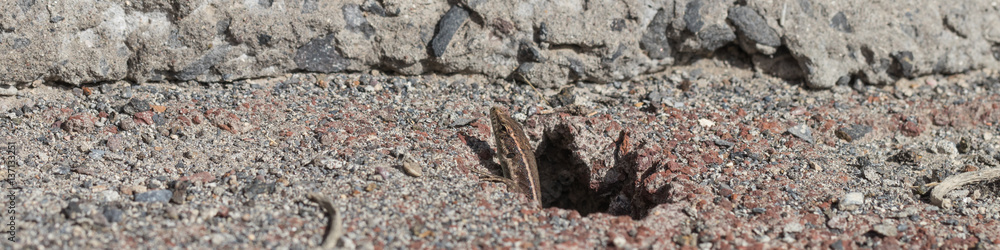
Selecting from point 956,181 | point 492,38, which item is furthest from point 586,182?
point 956,181

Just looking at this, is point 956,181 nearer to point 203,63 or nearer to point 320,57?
point 320,57

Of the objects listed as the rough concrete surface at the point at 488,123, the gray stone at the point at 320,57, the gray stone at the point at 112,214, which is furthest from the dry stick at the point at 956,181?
the gray stone at the point at 112,214

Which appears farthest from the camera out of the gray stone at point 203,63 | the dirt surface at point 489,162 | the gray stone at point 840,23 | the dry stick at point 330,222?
the gray stone at point 840,23

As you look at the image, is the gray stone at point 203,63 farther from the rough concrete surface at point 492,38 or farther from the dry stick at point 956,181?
A: the dry stick at point 956,181

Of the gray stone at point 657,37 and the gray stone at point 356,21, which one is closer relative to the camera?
the gray stone at point 356,21

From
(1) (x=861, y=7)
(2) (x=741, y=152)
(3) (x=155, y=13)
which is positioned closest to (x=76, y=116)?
(3) (x=155, y=13)

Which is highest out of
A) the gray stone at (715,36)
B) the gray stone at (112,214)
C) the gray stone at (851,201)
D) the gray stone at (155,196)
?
the gray stone at (715,36)
